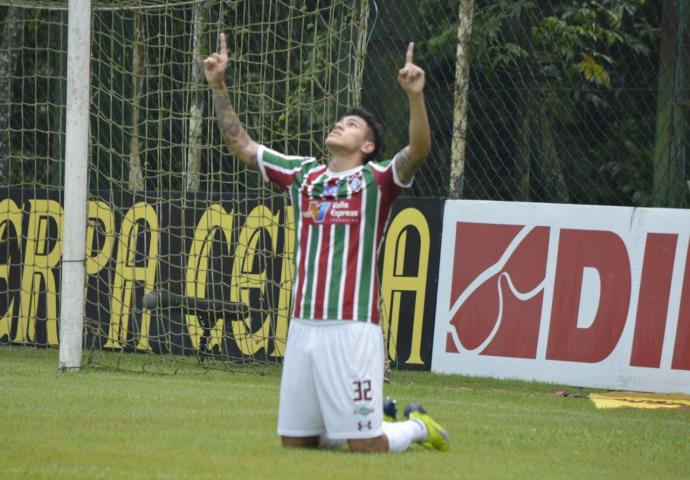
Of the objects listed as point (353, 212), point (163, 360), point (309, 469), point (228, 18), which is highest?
point (228, 18)

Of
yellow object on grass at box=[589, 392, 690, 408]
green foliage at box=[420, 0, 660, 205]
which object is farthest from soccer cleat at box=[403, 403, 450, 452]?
green foliage at box=[420, 0, 660, 205]

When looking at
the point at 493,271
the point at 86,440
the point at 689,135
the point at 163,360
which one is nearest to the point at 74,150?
the point at 163,360

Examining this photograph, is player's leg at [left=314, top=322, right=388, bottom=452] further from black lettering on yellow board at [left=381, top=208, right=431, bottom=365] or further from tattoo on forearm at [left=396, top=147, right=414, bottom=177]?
black lettering on yellow board at [left=381, top=208, right=431, bottom=365]

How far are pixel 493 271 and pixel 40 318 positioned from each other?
4922 millimetres

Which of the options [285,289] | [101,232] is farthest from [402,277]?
[101,232]

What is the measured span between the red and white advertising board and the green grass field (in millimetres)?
613

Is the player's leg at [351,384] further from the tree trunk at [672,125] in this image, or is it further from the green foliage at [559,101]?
the green foliage at [559,101]

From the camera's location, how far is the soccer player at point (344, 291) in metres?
7.11

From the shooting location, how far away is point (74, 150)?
11977mm

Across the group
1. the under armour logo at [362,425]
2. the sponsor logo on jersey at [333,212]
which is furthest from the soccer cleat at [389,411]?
the sponsor logo on jersey at [333,212]

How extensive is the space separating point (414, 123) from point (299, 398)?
58.0 inches

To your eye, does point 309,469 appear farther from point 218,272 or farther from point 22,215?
point 22,215

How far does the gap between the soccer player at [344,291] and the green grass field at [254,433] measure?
16 centimetres

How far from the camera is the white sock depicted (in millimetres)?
7293
